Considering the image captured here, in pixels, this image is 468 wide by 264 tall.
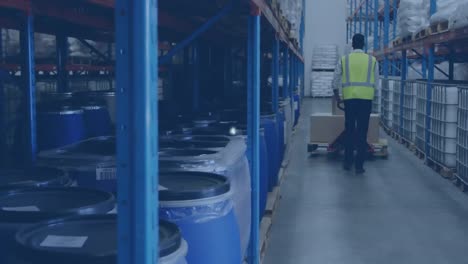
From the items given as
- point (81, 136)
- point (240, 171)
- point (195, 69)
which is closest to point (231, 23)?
point (195, 69)

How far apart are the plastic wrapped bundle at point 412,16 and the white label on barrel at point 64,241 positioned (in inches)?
351

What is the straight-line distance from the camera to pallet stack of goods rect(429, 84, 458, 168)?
7.74m

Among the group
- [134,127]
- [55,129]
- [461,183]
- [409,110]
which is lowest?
[461,183]

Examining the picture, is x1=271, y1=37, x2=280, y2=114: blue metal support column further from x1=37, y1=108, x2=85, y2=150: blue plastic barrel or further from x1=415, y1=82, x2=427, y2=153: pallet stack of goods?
x1=37, y1=108, x2=85, y2=150: blue plastic barrel

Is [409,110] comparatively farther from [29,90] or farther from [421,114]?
[29,90]

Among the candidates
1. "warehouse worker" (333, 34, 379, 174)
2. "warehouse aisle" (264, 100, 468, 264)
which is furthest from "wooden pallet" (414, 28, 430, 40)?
"warehouse aisle" (264, 100, 468, 264)

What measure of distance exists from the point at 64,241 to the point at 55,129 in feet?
7.17

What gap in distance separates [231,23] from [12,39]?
3.52 meters

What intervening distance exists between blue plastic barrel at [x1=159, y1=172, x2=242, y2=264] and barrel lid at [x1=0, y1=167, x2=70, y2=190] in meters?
0.49

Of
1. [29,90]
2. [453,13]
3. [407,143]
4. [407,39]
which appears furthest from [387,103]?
[29,90]

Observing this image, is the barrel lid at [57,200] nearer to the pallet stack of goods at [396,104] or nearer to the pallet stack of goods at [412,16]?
the pallet stack of goods at [412,16]

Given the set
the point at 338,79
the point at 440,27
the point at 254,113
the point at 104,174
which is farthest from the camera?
the point at 338,79

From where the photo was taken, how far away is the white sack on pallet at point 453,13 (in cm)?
687

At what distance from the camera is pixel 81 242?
177 centimetres
